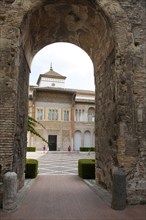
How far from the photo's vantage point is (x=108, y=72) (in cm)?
761

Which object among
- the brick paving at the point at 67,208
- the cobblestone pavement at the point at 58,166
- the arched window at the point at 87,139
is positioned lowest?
the cobblestone pavement at the point at 58,166

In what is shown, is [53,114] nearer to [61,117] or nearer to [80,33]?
[61,117]

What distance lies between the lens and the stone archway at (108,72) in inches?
243

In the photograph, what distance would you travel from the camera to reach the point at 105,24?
7195 mm

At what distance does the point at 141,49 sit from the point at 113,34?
0.97 metres

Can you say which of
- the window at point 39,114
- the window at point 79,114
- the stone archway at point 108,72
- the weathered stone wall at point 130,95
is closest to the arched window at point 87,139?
the window at point 79,114

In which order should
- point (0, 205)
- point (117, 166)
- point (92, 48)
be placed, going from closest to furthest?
1. point (0, 205)
2. point (117, 166)
3. point (92, 48)

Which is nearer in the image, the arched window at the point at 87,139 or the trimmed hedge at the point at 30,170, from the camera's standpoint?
the trimmed hedge at the point at 30,170

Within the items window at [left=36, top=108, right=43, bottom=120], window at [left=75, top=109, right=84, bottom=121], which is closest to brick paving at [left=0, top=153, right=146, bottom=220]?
window at [left=36, top=108, right=43, bottom=120]

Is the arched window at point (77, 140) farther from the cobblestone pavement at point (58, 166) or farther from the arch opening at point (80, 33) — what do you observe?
the arch opening at point (80, 33)

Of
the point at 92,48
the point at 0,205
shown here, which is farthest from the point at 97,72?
the point at 0,205

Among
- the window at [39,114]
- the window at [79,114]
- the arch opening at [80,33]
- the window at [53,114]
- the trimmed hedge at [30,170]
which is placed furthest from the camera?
the window at [79,114]

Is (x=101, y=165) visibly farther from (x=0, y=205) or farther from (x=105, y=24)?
(x=105, y=24)

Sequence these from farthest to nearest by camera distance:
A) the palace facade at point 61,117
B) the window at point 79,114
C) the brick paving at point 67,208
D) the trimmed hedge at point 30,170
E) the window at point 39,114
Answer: the window at point 79,114, the window at point 39,114, the palace facade at point 61,117, the trimmed hedge at point 30,170, the brick paving at point 67,208
